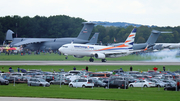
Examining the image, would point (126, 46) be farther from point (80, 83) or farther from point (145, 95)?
point (145, 95)

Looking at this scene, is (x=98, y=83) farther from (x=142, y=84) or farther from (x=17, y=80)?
(x=17, y=80)

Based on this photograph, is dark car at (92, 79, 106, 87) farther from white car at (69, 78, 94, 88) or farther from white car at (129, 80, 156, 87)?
white car at (129, 80, 156, 87)

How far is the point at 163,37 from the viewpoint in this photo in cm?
18038

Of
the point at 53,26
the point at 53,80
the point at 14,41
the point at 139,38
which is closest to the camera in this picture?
the point at 53,80

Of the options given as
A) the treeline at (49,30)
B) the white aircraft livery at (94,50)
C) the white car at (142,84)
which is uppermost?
the treeline at (49,30)

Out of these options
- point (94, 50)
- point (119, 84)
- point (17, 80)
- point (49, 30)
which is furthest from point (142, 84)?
point (49, 30)

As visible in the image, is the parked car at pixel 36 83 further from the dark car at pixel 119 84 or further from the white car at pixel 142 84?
the white car at pixel 142 84

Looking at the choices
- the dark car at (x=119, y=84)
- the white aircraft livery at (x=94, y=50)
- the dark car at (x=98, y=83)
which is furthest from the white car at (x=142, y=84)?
the white aircraft livery at (x=94, y=50)

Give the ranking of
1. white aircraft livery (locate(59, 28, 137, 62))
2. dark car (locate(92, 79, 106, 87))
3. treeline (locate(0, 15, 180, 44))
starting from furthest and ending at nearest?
treeline (locate(0, 15, 180, 44)), white aircraft livery (locate(59, 28, 137, 62)), dark car (locate(92, 79, 106, 87))

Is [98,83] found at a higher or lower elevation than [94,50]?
lower

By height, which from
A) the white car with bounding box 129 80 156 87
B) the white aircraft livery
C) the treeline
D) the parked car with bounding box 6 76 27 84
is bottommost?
the white car with bounding box 129 80 156 87

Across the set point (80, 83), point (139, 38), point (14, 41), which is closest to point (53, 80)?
point (80, 83)

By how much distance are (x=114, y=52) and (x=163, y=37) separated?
111 meters

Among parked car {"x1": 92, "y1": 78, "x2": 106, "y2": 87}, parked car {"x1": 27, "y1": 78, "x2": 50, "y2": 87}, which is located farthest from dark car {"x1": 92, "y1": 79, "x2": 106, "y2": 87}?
parked car {"x1": 27, "y1": 78, "x2": 50, "y2": 87}
